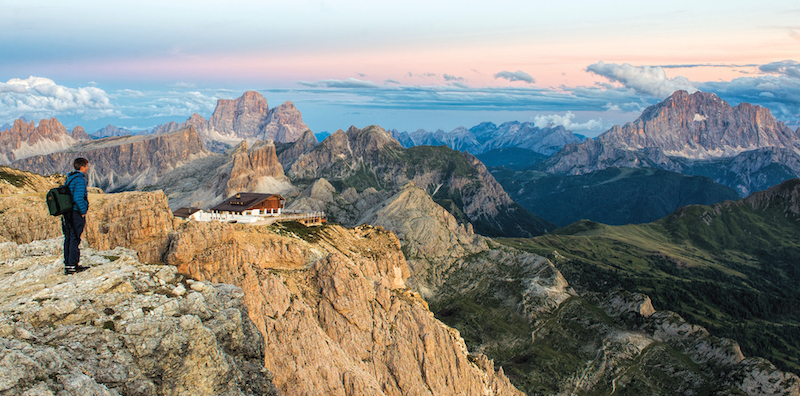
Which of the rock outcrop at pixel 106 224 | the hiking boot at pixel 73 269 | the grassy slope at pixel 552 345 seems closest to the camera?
the hiking boot at pixel 73 269

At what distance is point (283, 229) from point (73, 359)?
166 feet

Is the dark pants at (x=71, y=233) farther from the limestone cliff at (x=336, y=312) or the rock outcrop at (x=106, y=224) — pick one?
the limestone cliff at (x=336, y=312)

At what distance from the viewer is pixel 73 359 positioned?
69.4 feet

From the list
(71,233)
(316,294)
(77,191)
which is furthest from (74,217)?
(316,294)

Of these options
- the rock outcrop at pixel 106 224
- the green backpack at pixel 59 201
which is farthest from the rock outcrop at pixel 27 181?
the green backpack at pixel 59 201

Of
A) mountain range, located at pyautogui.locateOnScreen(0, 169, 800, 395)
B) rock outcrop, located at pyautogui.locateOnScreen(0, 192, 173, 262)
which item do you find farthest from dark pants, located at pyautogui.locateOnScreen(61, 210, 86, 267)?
rock outcrop, located at pyautogui.locateOnScreen(0, 192, 173, 262)

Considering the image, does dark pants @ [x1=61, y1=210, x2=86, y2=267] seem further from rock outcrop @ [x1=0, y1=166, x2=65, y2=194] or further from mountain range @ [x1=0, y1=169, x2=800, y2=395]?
rock outcrop @ [x1=0, y1=166, x2=65, y2=194]

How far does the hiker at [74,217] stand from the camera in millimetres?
27094

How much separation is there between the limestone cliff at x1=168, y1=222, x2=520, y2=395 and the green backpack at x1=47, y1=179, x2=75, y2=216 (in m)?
14.4

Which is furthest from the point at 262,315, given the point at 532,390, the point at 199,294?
the point at 532,390

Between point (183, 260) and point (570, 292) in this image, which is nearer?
point (183, 260)

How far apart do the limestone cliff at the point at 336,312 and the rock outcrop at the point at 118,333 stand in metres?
12.0

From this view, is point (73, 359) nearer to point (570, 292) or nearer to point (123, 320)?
point (123, 320)

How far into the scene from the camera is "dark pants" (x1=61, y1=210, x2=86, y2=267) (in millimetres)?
27344
